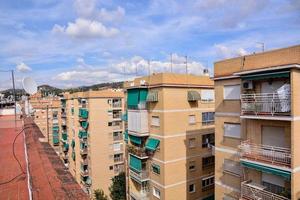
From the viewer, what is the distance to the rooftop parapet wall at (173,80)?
19.7m

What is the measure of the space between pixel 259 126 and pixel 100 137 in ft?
91.8

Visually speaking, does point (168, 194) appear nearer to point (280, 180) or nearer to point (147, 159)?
point (147, 159)

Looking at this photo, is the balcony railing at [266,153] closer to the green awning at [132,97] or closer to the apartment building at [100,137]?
the green awning at [132,97]

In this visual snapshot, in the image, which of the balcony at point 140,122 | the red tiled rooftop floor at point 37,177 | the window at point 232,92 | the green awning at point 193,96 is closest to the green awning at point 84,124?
the balcony at point 140,122

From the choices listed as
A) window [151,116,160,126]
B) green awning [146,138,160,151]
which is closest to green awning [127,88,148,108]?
window [151,116,160,126]

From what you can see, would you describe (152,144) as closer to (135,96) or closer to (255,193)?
(135,96)

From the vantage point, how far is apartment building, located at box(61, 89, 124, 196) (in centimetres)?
3625

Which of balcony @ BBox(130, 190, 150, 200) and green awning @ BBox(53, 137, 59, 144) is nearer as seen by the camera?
balcony @ BBox(130, 190, 150, 200)

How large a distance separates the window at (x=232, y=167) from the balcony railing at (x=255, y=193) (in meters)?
1.00

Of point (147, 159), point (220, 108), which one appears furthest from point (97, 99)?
point (220, 108)

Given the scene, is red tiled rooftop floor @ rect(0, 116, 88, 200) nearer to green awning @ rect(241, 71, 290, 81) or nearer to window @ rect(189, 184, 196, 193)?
green awning @ rect(241, 71, 290, 81)

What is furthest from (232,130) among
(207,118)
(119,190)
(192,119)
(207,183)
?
(119,190)

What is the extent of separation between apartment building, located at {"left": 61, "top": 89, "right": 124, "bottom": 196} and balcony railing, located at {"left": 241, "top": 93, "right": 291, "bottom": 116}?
26.3 meters

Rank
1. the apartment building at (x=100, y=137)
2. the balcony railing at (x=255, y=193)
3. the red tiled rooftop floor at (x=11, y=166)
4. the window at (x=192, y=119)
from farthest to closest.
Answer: the apartment building at (x=100, y=137), the window at (x=192, y=119), the balcony railing at (x=255, y=193), the red tiled rooftop floor at (x=11, y=166)
